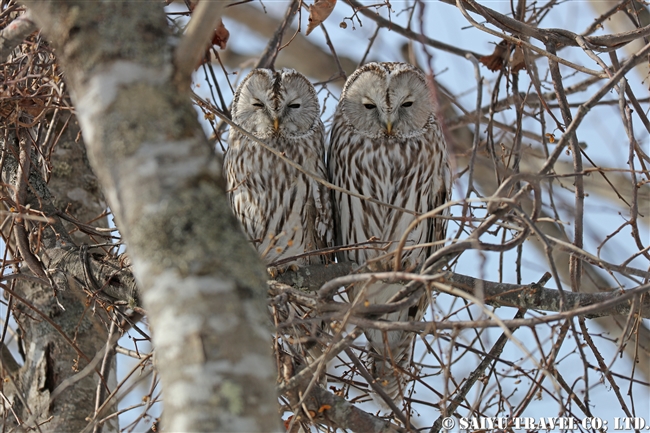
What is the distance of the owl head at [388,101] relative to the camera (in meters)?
4.13

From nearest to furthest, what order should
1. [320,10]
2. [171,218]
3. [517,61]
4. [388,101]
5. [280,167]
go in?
[171,218] < [320,10] < [517,61] < [280,167] < [388,101]

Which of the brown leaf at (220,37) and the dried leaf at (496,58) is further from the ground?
the dried leaf at (496,58)

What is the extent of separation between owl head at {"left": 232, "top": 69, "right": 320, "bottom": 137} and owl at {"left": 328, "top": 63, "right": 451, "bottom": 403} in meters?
0.25

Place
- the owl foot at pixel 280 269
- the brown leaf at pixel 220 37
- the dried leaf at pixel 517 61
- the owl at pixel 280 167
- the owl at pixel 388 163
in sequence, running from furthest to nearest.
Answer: the owl at pixel 388 163, the owl at pixel 280 167, the brown leaf at pixel 220 37, the dried leaf at pixel 517 61, the owl foot at pixel 280 269

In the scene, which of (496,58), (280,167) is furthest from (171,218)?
(496,58)

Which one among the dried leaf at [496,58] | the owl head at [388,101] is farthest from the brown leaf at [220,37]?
the dried leaf at [496,58]

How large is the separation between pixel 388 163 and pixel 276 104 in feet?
2.31

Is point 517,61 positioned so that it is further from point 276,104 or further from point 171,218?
Answer: point 171,218

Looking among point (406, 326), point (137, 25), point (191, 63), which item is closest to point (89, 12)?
point (137, 25)

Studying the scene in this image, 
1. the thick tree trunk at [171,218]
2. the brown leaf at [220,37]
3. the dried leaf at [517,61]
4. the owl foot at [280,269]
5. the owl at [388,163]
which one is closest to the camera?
the thick tree trunk at [171,218]

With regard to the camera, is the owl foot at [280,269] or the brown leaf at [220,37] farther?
the brown leaf at [220,37]

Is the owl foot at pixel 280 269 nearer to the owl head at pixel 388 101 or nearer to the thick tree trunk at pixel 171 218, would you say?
the owl head at pixel 388 101

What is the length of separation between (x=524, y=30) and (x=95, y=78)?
209 centimetres

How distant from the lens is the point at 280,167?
396 cm
